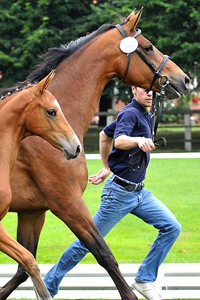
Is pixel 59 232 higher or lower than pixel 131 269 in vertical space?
lower

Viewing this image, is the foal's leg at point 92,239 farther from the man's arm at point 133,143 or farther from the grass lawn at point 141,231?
the grass lawn at point 141,231

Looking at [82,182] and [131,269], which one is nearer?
[82,182]

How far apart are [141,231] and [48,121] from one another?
4615 mm

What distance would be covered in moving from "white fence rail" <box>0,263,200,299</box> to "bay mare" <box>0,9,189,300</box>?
652 millimetres

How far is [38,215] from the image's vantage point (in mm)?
5383

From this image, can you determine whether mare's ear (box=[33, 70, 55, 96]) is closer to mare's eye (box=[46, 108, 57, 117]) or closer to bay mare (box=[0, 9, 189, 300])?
mare's eye (box=[46, 108, 57, 117])

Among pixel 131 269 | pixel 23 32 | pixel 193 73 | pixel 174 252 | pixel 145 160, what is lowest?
pixel 193 73

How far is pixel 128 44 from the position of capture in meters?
5.39

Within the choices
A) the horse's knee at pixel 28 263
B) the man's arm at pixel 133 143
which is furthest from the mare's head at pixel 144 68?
the horse's knee at pixel 28 263

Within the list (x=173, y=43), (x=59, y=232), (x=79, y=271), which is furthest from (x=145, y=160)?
(x=173, y=43)

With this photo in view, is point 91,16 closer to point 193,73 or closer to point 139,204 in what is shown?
point 193,73

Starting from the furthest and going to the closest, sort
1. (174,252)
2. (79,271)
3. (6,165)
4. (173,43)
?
1. (173,43)
2. (174,252)
3. (79,271)
4. (6,165)

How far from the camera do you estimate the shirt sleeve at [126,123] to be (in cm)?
520

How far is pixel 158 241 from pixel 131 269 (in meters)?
0.79
